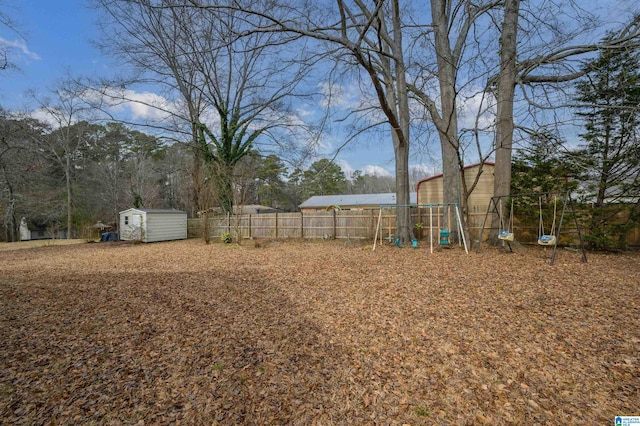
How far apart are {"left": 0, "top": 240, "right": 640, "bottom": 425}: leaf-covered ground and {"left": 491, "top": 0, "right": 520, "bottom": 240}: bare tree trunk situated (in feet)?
12.2

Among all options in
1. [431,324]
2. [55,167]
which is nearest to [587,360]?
[431,324]

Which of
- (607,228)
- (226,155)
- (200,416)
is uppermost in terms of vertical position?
(226,155)

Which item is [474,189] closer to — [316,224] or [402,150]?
[402,150]

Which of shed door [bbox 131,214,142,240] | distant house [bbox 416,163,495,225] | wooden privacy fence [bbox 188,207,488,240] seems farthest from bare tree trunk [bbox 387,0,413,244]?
shed door [bbox 131,214,142,240]

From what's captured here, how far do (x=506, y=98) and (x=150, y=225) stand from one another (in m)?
15.0

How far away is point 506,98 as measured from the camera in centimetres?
760

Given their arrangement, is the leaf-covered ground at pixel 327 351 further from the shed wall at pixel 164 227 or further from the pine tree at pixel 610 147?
the shed wall at pixel 164 227

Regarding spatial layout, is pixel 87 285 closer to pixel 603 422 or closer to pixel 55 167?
pixel 603 422

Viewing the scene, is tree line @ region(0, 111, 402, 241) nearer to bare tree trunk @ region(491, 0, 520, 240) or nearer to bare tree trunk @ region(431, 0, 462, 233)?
bare tree trunk @ region(431, 0, 462, 233)

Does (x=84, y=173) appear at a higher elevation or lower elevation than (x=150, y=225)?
higher

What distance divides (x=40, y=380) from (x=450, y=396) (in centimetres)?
Result: 317

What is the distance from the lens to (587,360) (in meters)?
2.29

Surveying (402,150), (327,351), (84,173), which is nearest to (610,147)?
(402,150)

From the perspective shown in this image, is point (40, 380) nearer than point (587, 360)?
Yes
